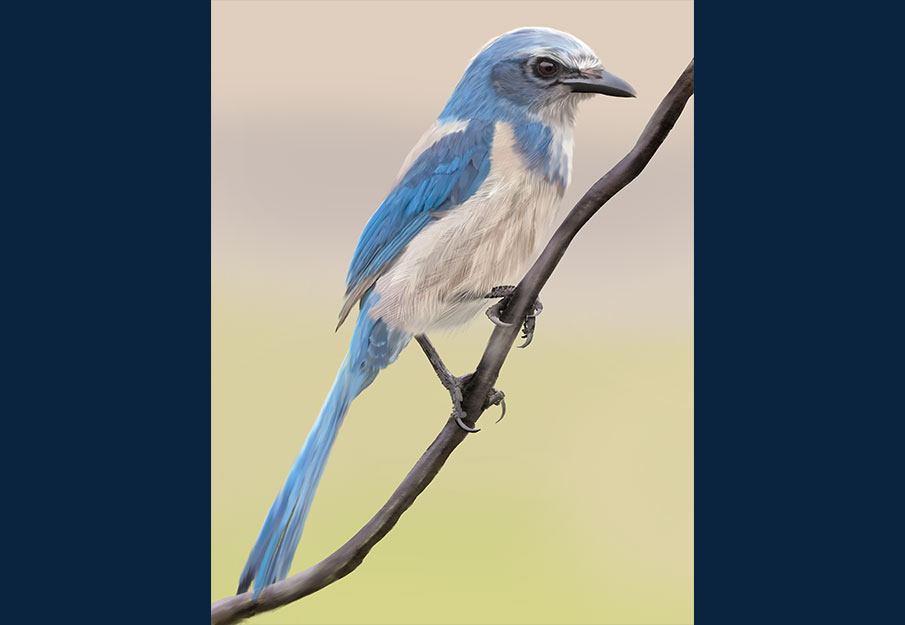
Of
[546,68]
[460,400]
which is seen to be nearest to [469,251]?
[460,400]

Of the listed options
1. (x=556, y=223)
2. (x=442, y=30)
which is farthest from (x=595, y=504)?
(x=442, y=30)

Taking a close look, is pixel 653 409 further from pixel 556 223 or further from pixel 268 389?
pixel 268 389

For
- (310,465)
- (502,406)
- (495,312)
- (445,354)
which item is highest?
(495,312)

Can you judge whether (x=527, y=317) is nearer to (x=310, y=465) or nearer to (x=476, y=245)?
(x=476, y=245)

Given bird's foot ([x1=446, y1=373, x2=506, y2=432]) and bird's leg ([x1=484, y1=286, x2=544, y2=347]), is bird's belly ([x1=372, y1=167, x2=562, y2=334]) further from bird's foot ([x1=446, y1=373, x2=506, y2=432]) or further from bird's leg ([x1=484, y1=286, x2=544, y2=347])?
bird's foot ([x1=446, y1=373, x2=506, y2=432])

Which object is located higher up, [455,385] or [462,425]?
[455,385]

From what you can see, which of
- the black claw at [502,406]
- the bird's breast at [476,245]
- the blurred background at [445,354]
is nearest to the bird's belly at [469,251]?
the bird's breast at [476,245]
